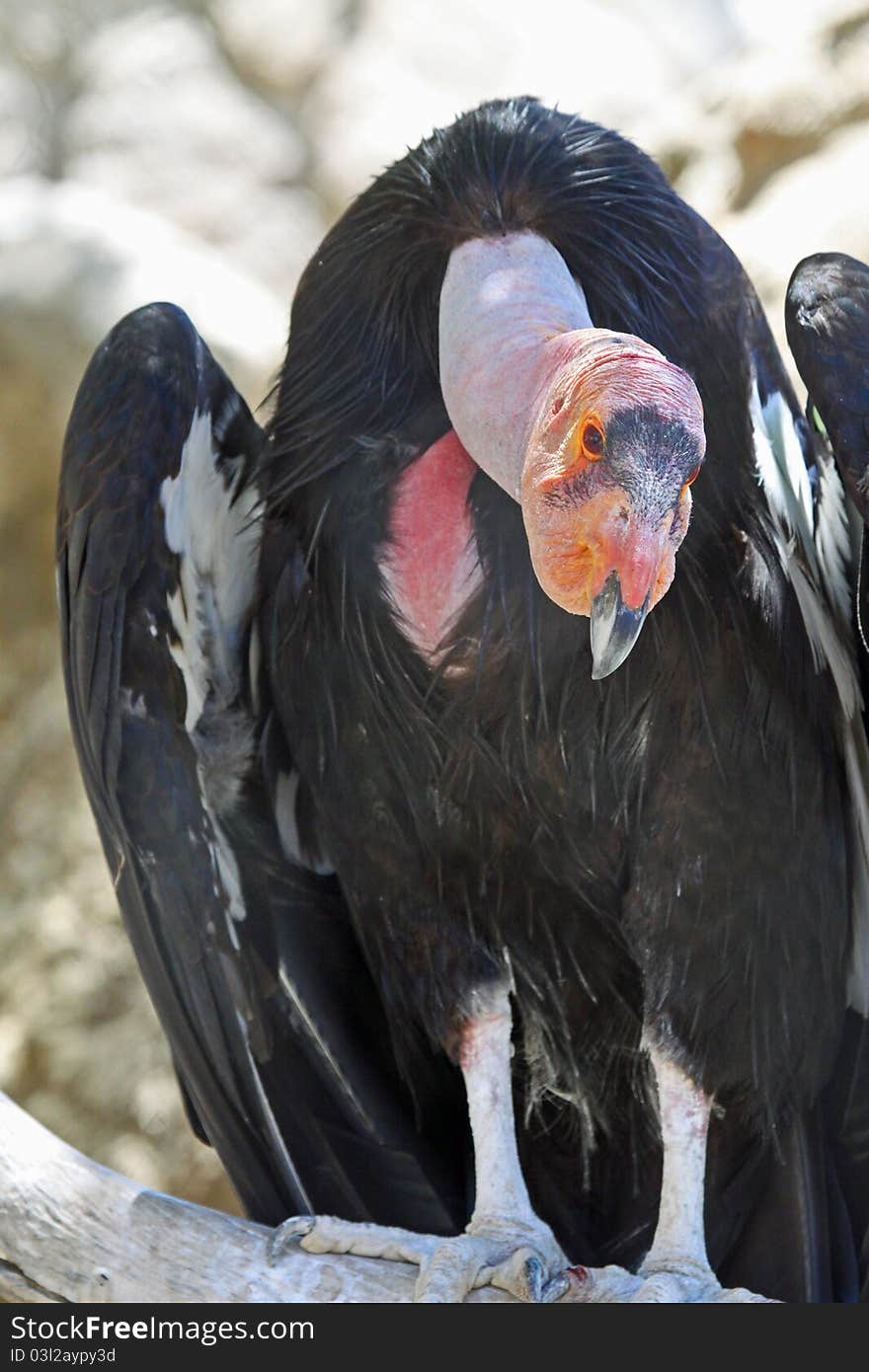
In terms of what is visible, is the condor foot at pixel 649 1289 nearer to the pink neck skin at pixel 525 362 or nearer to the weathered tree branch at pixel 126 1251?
the weathered tree branch at pixel 126 1251

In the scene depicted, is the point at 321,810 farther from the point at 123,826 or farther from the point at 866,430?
the point at 866,430

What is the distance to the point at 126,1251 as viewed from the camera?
2.86 meters

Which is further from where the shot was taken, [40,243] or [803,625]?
[40,243]

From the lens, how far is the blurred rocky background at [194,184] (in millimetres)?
5980

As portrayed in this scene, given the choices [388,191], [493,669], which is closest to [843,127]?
[388,191]

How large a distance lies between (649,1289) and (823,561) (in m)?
1.21

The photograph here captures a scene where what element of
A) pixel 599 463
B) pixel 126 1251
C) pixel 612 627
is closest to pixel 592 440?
pixel 599 463

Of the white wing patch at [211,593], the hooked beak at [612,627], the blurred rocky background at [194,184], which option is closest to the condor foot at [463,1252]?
the white wing patch at [211,593]

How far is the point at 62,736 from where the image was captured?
257 inches

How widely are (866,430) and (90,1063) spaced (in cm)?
443

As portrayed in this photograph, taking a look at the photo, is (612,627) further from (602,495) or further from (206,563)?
(206,563)

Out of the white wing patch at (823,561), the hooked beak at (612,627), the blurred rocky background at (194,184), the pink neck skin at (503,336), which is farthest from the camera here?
the blurred rocky background at (194,184)

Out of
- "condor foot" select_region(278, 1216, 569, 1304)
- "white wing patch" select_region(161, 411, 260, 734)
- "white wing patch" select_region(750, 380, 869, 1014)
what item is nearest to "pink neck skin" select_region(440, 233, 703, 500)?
"white wing patch" select_region(750, 380, 869, 1014)

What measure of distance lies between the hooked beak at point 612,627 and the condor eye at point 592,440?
0.55ft
